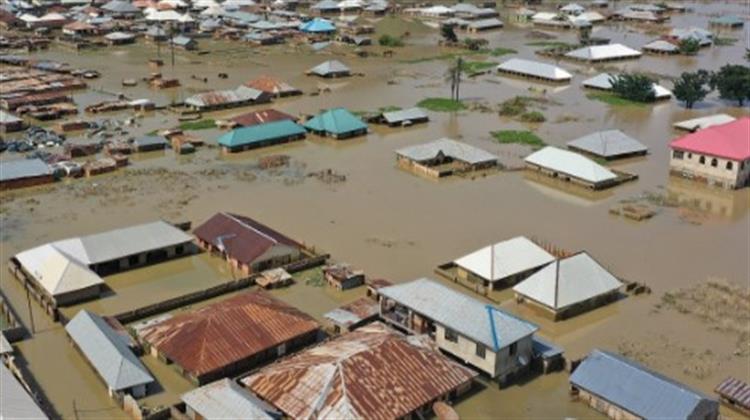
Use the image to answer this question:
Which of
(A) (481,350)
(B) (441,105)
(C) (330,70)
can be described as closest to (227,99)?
(C) (330,70)

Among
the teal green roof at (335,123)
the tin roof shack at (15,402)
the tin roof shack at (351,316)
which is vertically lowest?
the tin roof shack at (351,316)

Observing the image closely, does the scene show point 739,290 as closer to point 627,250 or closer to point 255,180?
point 627,250

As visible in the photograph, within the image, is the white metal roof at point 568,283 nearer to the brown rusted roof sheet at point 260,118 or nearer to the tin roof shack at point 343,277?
the tin roof shack at point 343,277

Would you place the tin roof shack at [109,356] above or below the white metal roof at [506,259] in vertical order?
below

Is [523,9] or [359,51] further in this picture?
[523,9]

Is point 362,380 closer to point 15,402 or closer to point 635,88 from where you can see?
point 15,402

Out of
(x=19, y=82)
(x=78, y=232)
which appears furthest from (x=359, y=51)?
(x=78, y=232)

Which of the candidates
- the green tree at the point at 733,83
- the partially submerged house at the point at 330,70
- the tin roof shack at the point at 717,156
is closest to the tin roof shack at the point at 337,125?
the partially submerged house at the point at 330,70
